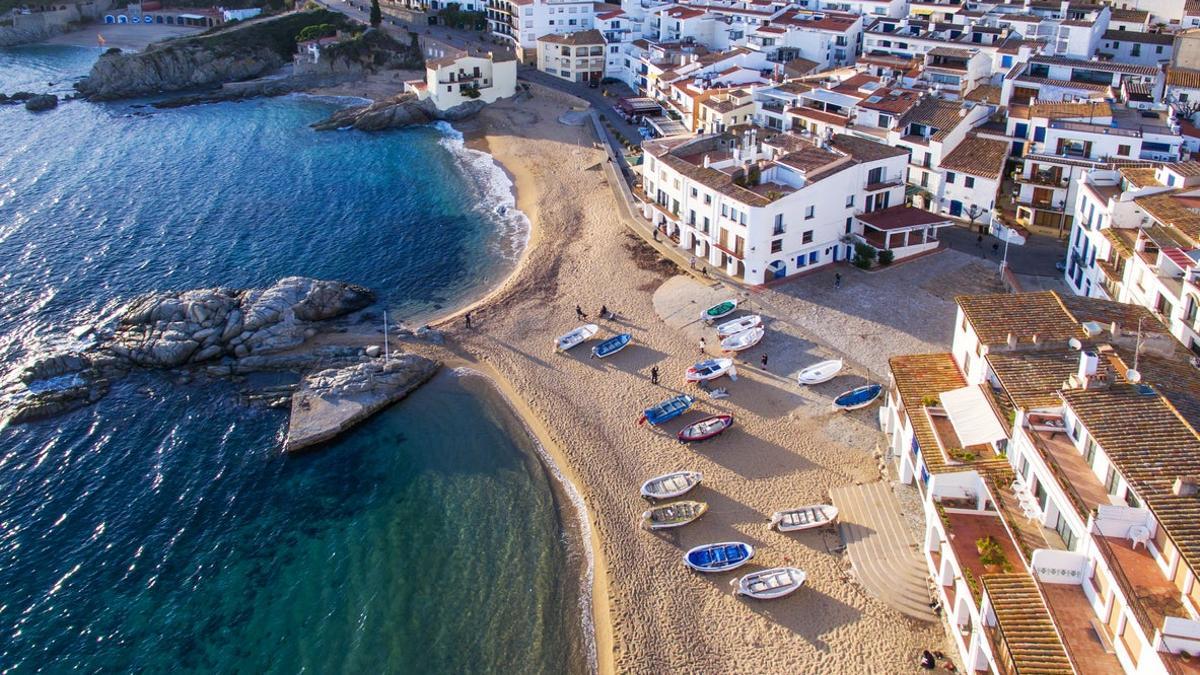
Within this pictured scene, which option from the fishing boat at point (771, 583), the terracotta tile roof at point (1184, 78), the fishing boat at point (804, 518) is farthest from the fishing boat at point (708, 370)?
the terracotta tile roof at point (1184, 78)

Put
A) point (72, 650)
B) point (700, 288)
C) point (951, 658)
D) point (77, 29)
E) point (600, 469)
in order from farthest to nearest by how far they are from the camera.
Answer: point (77, 29) < point (700, 288) < point (600, 469) < point (72, 650) < point (951, 658)

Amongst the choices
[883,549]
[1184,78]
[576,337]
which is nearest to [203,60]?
[576,337]

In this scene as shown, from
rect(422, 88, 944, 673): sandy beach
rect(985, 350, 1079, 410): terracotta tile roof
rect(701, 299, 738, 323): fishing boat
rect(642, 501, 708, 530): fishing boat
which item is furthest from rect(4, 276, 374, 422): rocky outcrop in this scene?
rect(985, 350, 1079, 410): terracotta tile roof

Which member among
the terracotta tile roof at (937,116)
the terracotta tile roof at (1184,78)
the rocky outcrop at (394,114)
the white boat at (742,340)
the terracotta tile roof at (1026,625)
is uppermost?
the terracotta tile roof at (1184,78)

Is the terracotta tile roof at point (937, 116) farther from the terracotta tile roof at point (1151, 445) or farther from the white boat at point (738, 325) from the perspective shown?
the terracotta tile roof at point (1151, 445)

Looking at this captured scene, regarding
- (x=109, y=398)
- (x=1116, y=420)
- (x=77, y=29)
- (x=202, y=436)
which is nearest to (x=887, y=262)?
(x=1116, y=420)

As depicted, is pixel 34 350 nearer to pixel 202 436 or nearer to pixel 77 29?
pixel 202 436
